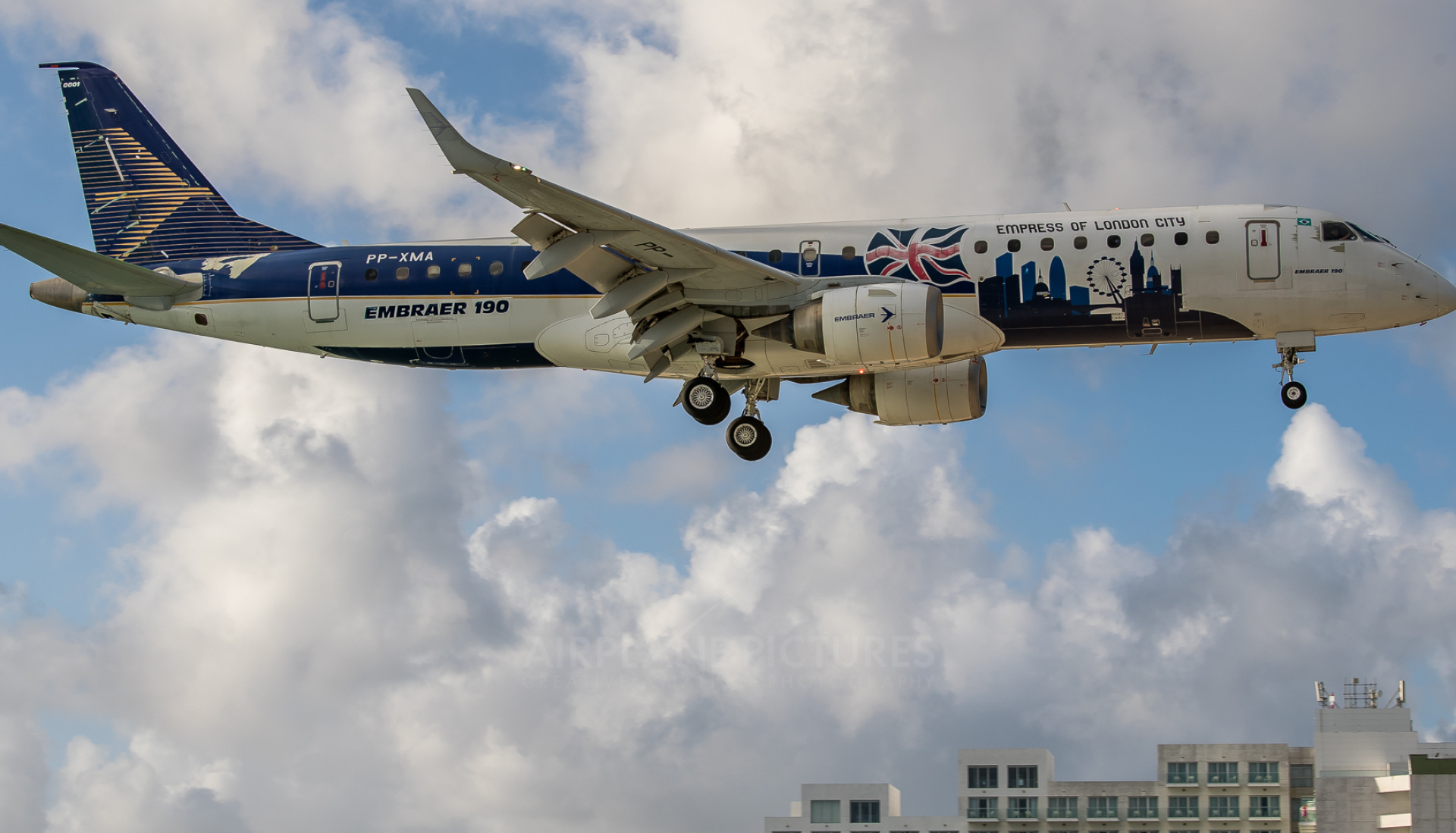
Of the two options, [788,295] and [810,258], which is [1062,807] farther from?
[788,295]

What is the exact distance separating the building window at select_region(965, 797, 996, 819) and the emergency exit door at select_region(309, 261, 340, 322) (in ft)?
222

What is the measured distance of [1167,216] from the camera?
35250mm

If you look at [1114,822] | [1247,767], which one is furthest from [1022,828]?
[1247,767]

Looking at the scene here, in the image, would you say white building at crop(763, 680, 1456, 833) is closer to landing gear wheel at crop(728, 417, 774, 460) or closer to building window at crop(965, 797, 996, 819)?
building window at crop(965, 797, 996, 819)

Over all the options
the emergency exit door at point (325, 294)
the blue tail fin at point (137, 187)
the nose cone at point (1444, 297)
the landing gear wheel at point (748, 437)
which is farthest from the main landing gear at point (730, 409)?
the nose cone at point (1444, 297)

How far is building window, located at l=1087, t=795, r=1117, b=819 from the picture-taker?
93688 mm

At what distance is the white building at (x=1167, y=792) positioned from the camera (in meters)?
85.5

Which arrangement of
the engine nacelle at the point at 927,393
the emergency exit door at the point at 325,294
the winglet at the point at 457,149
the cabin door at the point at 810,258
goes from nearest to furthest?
1. the winglet at the point at 457,149
2. the cabin door at the point at 810,258
3. the emergency exit door at the point at 325,294
4. the engine nacelle at the point at 927,393

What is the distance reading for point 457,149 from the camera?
28.9 metres

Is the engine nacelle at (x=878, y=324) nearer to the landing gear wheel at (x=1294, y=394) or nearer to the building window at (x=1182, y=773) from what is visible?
the landing gear wheel at (x=1294, y=394)

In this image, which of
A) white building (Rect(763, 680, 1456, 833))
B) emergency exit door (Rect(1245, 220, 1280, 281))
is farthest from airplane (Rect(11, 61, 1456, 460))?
white building (Rect(763, 680, 1456, 833))

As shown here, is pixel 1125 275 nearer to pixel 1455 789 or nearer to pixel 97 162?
pixel 97 162

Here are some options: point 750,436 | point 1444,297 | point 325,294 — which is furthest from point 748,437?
point 1444,297

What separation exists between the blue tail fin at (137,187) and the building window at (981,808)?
221 ft
